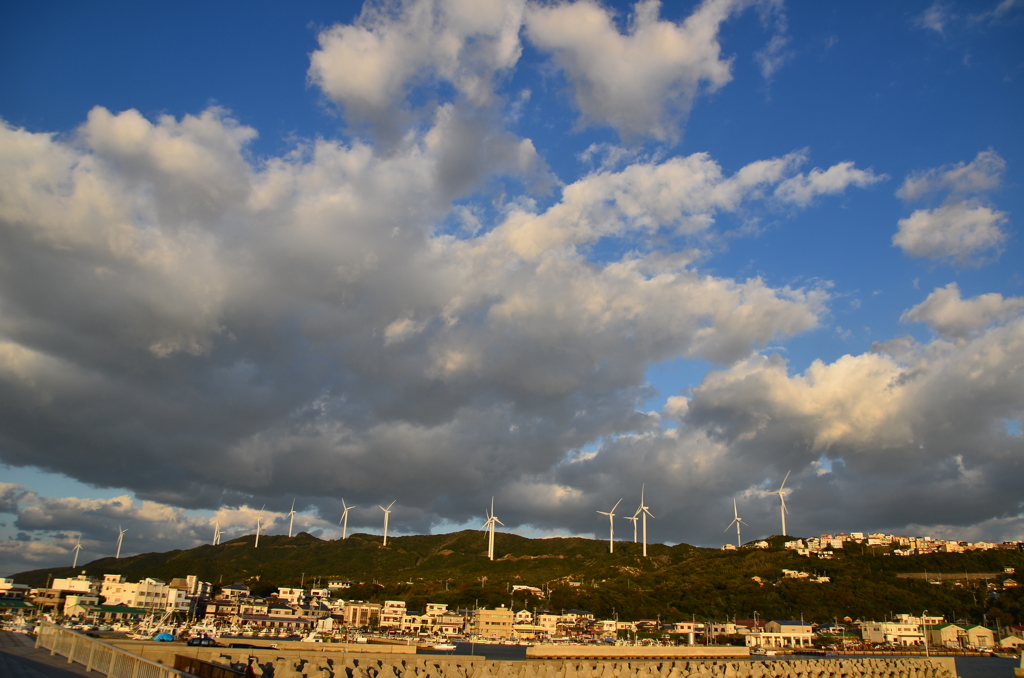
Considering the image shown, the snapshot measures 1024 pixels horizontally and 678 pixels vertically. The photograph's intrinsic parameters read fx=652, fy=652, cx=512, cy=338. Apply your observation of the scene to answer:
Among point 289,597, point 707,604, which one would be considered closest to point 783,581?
point 707,604

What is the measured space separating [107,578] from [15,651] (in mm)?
129991

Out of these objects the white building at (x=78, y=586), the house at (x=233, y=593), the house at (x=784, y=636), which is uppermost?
the white building at (x=78, y=586)

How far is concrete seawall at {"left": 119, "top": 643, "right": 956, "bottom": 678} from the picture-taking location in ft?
140

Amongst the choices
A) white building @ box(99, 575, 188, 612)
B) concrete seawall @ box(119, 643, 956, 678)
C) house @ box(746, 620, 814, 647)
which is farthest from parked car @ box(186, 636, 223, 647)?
house @ box(746, 620, 814, 647)

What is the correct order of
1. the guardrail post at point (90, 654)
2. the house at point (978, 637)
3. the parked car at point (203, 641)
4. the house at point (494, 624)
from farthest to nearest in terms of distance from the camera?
A: the house at point (978, 637), the house at point (494, 624), the parked car at point (203, 641), the guardrail post at point (90, 654)

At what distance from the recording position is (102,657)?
88.3 feet

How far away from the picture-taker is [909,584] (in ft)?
626

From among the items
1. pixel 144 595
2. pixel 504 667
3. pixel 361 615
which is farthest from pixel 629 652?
pixel 144 595

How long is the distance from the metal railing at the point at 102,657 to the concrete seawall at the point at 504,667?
6.40 m

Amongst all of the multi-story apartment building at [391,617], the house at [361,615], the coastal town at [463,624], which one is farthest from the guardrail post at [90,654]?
the multi-story apartment building at [391,617]

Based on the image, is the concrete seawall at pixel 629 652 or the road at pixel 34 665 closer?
the road at pixel 34 665

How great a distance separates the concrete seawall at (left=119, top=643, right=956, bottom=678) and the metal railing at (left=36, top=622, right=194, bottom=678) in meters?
6.40

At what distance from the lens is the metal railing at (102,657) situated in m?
21.1

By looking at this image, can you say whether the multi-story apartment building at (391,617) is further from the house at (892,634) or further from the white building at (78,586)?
the house at (892,634)
